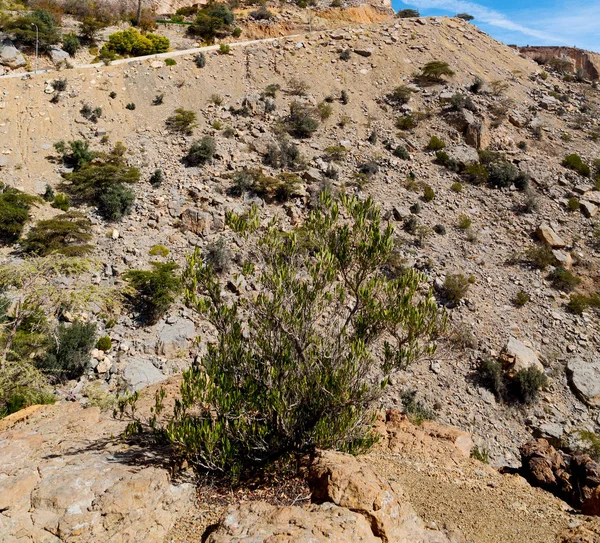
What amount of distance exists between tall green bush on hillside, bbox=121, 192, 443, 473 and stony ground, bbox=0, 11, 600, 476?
4.04 ft

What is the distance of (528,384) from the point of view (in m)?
12.2

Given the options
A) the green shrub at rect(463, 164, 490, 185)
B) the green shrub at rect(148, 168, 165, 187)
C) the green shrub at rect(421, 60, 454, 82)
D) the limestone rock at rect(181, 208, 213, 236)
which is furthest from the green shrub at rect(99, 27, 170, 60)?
the green shrub at rect(463, 164, 490, 185)

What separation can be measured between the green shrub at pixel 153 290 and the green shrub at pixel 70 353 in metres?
2.11

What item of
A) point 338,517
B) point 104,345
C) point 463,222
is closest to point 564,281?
point 463,222

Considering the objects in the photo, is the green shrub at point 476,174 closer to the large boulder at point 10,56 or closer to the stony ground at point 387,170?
the stony ground at point 387,170

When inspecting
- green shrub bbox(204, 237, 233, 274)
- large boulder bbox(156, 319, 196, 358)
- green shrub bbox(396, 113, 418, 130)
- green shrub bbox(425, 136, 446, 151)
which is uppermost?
green shrub bbox(396, 113, 418, 130)

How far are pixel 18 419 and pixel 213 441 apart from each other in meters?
5.08

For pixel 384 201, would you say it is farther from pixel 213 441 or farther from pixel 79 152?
pixel 213 441

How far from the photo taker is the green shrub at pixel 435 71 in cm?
2656

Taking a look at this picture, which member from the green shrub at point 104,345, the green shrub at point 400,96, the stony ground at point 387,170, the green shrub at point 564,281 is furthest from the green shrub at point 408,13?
the green shrub at point 104,345

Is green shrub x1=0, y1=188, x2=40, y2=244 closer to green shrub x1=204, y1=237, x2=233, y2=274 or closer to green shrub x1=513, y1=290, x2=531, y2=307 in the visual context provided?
green shrub x1=204, y1=237, x2=233, y2=274

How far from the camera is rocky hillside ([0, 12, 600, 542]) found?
11656 mm

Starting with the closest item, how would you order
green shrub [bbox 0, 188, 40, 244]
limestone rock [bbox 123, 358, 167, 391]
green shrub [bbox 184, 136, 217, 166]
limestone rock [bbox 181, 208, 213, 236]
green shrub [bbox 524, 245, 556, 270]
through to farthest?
limestone rock [bbox 123, 358, 167, 391] → green shrub [bbox 0, 188, 40, 244] → limestone rock [bbox 181, 208, 213, 236] → green shrub [bbox 524, 245, 556, 270] → green shrub [bbox 184, 136, 217, 166]

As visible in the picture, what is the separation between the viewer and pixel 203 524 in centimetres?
442
